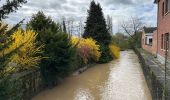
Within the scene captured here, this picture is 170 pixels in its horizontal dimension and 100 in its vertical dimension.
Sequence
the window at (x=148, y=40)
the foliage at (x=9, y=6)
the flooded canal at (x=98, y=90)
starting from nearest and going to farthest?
the foliage at (x=9, y=6) < the flooded canal at (x=98, y=90) < the window at (x=148, y=40)

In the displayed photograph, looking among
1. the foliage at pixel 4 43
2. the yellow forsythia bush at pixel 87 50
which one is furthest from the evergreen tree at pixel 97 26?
the foliage at pixel 4 43

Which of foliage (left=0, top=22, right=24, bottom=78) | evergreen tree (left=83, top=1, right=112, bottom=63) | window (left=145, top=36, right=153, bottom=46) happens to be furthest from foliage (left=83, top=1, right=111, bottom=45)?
foliage (left=0, top=22, right=24, bottom=78)

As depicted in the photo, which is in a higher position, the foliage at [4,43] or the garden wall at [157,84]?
the foliage at [4,43]

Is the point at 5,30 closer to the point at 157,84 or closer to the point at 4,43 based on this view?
the point at 4,43

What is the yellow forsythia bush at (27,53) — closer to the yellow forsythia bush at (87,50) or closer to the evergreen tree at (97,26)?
the yellow forsythia bush at (87,50)

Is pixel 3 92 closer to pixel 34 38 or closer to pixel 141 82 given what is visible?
pixel 34 38

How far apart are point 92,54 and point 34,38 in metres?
14.3

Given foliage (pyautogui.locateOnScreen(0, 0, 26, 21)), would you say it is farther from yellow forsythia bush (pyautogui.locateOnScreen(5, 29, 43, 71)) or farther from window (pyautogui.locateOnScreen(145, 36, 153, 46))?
window (pyautogui.locateOnScreen(145, 36, 153, 46))

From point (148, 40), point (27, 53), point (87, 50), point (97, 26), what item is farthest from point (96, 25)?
point (148, 40)

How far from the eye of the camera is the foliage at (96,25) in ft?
109

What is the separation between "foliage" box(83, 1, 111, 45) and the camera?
1304 inches

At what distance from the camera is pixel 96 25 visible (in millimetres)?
33062

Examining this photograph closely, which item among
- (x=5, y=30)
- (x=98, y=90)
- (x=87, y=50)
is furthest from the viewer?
(x=87, y=50)

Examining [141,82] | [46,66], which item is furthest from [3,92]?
[141,82]
